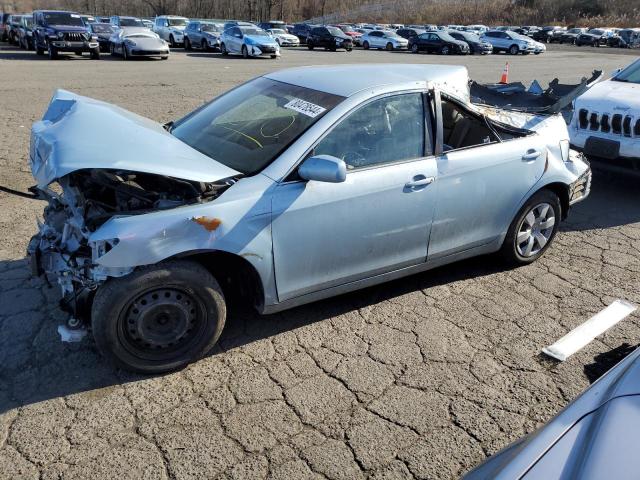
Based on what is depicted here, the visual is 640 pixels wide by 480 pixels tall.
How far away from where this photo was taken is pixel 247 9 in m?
70.8

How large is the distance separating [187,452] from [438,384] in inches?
58.7

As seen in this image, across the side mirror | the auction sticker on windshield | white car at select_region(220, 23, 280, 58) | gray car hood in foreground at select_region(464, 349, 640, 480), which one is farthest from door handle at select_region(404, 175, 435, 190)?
white car at select_region(220, 23, 280, 58)

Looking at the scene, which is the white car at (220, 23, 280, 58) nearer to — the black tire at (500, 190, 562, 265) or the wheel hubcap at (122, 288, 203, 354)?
the black tire at (500, 190, 562, 265)

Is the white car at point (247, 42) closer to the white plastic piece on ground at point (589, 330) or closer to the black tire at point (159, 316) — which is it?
the white plastic piece on ground at point (589, 330)

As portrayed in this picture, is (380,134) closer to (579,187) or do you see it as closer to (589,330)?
(589,330)

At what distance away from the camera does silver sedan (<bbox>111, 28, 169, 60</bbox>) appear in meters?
23.0

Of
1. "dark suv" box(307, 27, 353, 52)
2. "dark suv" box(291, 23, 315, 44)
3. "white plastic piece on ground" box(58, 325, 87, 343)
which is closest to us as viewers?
"white plastic piece on ground" box(58, 325, 87, 343)

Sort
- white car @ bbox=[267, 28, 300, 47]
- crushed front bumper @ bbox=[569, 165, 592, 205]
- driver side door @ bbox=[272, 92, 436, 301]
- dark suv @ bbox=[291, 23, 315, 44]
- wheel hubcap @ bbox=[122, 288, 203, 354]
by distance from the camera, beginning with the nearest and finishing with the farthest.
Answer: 1. wheel hubcap @ bbox=[122, 288, 203, 354]
2. driver side door @ bbox=[272, 92, 436, 301]
3. crushed front bumper @ bbox=[569, 165, 592, 205]
4. white car @ bbox=[267, 28, 300, 47]
5. dark suv @ bbox=[291, 23, 315, 44]

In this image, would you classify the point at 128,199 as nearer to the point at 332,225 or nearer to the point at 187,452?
the point at 332,225

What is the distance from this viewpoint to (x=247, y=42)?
26.1 m

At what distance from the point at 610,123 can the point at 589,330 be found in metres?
3.83

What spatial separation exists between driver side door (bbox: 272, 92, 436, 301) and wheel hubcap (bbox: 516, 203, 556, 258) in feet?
3.83

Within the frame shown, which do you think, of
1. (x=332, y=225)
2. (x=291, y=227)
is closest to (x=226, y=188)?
(x=291, y=227)

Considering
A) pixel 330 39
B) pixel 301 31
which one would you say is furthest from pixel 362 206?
pixel 301 31
